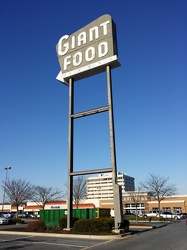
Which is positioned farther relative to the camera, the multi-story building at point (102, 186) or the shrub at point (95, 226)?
the multi-story building at point (102, 186)

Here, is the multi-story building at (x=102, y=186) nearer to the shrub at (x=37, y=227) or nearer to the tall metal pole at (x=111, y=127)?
the shrub at (x=37, y=227)

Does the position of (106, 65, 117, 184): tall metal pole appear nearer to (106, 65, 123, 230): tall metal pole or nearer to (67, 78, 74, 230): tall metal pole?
(106, 65, 123, 230): tall metal pole

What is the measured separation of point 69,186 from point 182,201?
60.1 metres

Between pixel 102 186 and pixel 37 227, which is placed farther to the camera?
pixel 102 186

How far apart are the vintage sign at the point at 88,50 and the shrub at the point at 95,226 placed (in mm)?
11953

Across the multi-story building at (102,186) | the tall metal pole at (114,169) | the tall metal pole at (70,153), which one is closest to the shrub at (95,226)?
the tall metal pole at (114,169)

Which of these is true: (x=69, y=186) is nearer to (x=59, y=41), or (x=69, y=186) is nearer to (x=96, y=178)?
(x=59, y=41)

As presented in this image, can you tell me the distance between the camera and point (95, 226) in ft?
60.0

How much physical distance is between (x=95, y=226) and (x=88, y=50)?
14005mm

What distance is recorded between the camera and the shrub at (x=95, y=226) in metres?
18.0

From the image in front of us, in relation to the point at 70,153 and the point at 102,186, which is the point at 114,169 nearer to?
the point at 70,153

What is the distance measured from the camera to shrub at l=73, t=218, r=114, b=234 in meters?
18.0

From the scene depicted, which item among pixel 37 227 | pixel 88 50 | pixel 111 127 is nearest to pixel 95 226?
pixel 37 227

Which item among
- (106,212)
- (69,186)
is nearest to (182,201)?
(106,212)
